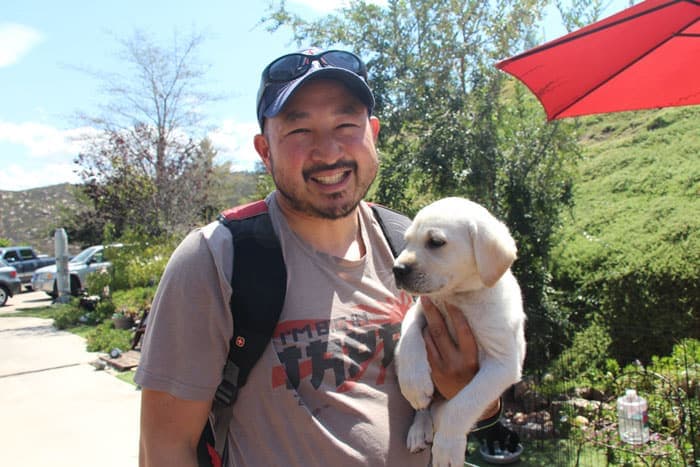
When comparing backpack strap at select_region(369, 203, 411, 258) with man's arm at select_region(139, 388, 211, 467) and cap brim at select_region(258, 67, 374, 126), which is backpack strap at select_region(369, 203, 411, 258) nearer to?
cap brim at select_region(258, 67, 374, 126)

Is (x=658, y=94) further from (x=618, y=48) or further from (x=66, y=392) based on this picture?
(x=66, y=392)

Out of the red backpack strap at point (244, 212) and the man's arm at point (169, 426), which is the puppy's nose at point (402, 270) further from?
the man's arm at point (169, 426)

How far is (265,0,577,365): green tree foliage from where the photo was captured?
6625 mm

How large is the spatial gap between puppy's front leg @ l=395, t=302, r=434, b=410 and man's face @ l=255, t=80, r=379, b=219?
1.84 ft

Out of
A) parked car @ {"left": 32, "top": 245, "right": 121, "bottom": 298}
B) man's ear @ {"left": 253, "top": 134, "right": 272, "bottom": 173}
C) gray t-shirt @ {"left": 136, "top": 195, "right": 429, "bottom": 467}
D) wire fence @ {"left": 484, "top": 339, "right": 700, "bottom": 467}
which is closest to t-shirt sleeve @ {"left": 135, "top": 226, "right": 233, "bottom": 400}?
gray t-shirt @ {"left": 136, "top": 195, "right": 429, "bottom": 467}

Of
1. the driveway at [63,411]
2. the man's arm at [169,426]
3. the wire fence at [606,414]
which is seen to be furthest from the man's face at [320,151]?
the driveway at [63,411]

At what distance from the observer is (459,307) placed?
7.57 ft

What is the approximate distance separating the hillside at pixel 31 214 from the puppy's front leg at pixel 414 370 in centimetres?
4243

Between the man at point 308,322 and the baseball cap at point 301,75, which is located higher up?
the baseball cap at point 301,75

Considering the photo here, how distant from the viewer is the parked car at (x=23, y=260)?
2852 cm

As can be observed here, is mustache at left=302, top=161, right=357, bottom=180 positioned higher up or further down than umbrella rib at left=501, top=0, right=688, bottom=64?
further down

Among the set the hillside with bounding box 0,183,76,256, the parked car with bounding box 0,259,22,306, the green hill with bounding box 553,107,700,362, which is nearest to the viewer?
the green hill with bounding box 553,107,700,362

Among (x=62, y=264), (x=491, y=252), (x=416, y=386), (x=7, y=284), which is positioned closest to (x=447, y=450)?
(x=416, y=386)

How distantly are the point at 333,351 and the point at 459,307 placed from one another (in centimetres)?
68
